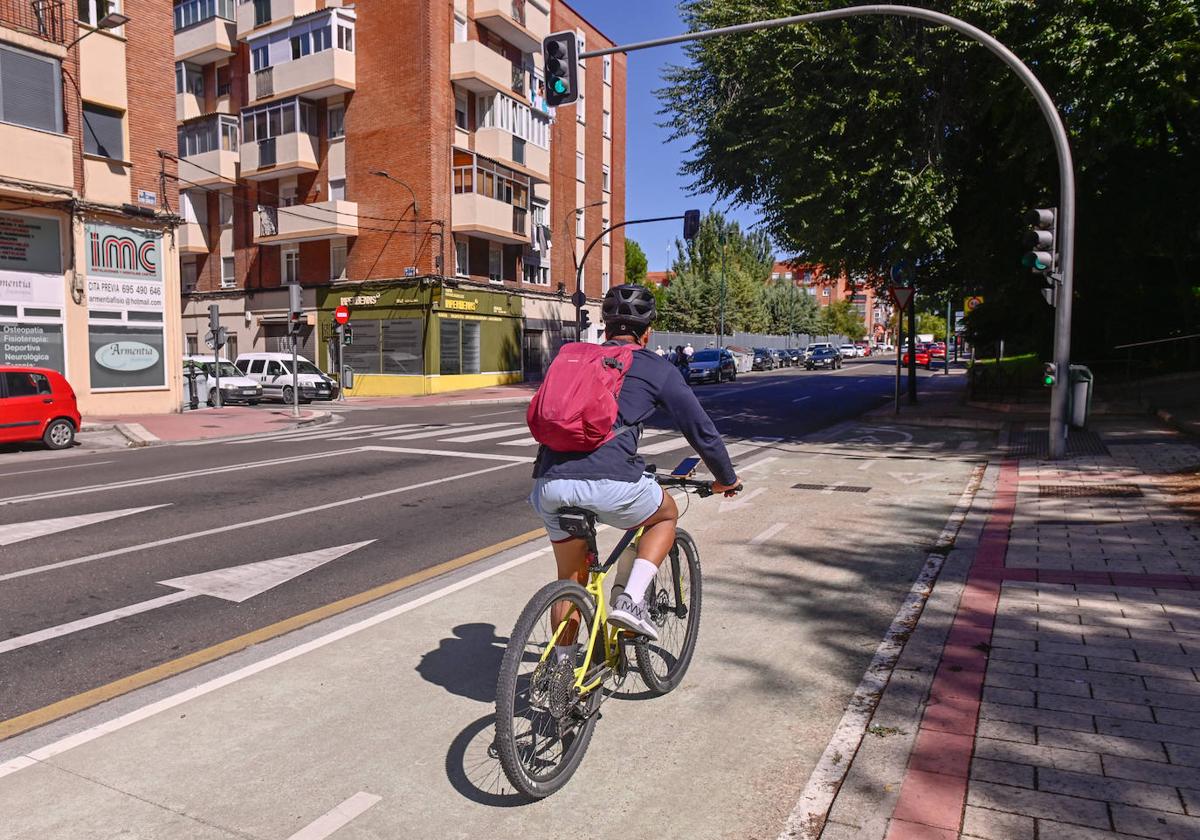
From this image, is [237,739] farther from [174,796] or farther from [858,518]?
[858,518]

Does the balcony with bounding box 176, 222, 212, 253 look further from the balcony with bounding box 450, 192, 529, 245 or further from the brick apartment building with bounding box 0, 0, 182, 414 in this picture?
the brick apartment building with bounding box 0, 0, 182, 414

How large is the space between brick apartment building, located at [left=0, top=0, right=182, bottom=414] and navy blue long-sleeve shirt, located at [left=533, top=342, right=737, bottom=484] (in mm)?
19526

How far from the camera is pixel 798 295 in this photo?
85.6 meters

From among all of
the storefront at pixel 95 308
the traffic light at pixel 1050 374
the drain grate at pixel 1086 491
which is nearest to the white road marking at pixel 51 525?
the drain grate at pixel 1086 491

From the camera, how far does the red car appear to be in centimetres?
1425

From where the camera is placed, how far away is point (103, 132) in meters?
20.8

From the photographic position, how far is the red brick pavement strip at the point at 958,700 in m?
2.78

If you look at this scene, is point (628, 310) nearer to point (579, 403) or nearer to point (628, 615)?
point (579, 403)

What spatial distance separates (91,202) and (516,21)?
69.2 ft

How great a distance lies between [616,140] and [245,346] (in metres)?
23.2

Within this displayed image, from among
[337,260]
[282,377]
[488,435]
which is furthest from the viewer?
[337,260]

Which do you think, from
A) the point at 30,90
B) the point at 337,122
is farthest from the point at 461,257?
the point at 30,90

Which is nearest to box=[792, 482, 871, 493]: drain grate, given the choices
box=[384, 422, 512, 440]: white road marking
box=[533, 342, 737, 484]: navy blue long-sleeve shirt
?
box=[533, 342, 737, 484]: navy blue long-sleeve shirt

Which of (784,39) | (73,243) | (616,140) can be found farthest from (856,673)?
(616,140)
